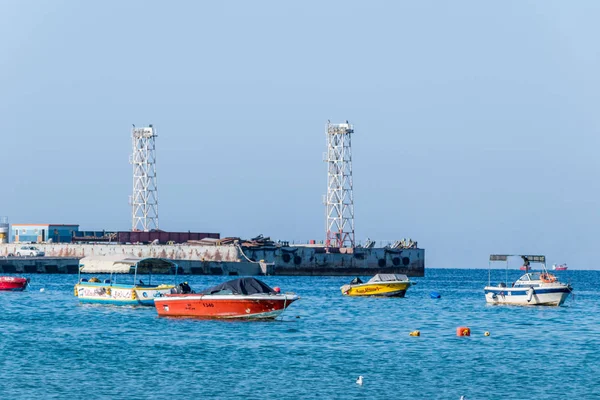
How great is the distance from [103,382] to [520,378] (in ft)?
56.6

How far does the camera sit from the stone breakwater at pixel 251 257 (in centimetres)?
16888

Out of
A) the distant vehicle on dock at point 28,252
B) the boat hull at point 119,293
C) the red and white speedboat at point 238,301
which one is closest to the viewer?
the red and white speedboat at point 238,301

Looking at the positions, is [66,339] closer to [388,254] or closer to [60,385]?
[60,385]

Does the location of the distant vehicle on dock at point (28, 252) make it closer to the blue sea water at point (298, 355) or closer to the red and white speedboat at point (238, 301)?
the blue sea water at point (298, 355)

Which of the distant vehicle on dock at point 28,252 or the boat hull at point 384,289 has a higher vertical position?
the distant vehicle on dock at point 28,252

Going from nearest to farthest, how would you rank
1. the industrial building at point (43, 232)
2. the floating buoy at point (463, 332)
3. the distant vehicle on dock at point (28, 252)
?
the floating buoy at point (463, 332) → the distant vehicle on dock at point (28, 252) → the industrial building at point (43, 232)

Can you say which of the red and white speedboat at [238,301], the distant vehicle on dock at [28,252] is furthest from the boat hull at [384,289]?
the distant vehicle on dock at [28,252]

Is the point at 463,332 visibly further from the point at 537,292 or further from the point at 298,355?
the point at 537,292

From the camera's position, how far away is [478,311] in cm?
8869

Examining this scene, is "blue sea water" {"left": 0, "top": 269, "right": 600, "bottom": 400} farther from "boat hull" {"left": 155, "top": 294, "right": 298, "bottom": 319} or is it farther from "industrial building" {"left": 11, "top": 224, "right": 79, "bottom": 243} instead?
"industrial building" {"left": 11, "top": 224, "right": 79, "bottom": 243}

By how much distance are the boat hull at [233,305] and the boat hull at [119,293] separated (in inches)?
274

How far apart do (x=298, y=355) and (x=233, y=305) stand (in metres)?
15.3

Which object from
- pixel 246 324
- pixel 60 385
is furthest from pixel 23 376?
pixel 246 324

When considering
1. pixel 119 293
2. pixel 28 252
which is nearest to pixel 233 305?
pixel 119 293
